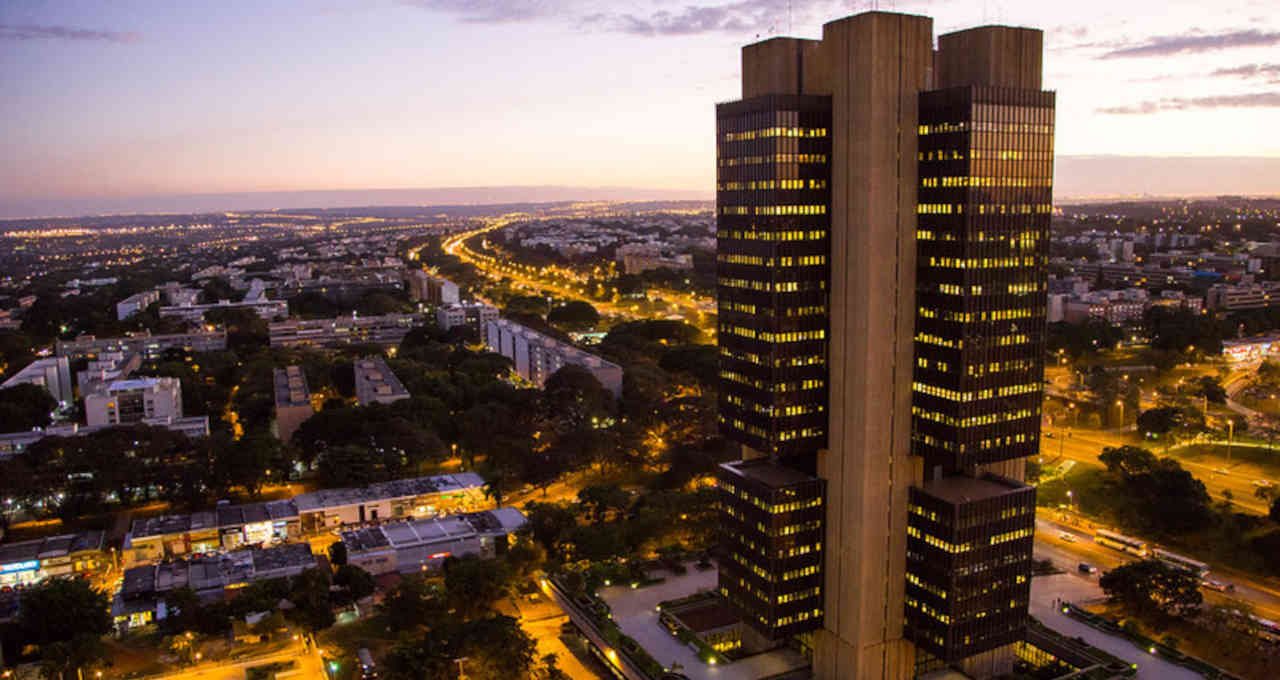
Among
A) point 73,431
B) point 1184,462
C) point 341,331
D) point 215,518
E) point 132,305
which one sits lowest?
point 1184,462

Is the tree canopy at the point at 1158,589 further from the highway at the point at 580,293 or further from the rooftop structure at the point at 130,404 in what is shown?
the highway at the point at 580,293

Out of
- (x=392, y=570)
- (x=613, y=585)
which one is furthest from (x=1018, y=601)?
(x=392, y=570)

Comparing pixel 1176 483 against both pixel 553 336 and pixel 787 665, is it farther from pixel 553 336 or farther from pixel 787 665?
pixel 553 336

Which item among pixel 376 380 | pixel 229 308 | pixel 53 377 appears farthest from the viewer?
pixel 229 308

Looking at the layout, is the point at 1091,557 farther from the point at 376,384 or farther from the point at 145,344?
the point at 145,344

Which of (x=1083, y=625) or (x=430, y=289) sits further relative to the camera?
(x=430, y=289)

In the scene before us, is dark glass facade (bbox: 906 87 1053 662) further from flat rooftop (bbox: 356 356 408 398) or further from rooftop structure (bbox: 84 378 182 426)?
rooftop structure (bbox: 84 378 182 426)

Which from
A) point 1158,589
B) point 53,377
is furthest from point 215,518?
point 1158,589
